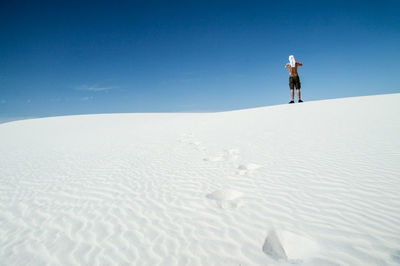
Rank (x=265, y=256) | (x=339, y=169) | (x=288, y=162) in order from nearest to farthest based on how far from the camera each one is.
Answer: (x=265, y=256) < (x=339, y=169) < (x=288, y=162)

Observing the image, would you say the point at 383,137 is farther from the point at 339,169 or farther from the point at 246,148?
the point at 246,148

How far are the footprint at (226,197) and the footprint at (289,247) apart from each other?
0.73 m

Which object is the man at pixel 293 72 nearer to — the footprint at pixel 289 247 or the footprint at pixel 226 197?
the footprint at pixel 226 197

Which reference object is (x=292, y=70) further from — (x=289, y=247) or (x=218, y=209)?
(x=289, y=247)

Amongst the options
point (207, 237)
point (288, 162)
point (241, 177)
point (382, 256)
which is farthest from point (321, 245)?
point (288, 162)

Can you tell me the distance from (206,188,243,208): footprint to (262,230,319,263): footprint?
0.73 meters

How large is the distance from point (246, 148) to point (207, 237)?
370cm

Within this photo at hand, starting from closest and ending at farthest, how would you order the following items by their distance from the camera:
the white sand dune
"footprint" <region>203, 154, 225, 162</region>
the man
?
the white sand dune → "footprint" <region>203, 154, 225, 162</region> → the man

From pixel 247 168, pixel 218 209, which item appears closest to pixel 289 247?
pixel 218 209

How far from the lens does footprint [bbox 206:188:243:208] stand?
110 inches

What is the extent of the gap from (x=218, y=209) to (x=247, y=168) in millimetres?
1634

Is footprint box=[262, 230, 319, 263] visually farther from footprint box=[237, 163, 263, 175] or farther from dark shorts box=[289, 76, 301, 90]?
dark shorts box=[289, 76, 301, 90]

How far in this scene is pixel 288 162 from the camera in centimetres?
416

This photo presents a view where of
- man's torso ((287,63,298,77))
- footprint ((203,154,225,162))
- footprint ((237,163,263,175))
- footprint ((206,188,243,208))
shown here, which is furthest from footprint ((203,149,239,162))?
man's torso ((287,63,298,77))
